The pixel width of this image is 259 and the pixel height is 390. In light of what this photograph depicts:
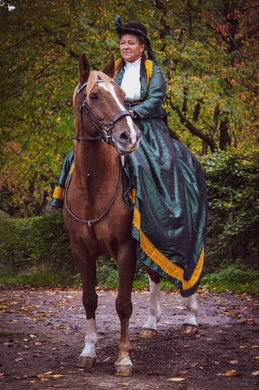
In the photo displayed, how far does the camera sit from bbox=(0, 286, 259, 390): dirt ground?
13.8 ft

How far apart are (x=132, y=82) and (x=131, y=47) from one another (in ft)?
1.18

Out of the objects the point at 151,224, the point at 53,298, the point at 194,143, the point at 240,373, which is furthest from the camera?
the point at 194,143

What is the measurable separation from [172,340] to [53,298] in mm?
5007

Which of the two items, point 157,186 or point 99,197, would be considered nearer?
point 99,197

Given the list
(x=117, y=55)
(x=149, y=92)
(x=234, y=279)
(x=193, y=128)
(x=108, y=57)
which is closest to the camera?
(x=149, y=92)

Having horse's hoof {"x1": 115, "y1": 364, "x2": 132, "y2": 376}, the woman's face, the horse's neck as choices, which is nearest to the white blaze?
the horse's neck

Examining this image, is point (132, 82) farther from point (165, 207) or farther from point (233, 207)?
point (233, 207)

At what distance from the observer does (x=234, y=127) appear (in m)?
16.2

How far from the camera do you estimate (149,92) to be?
532 cm

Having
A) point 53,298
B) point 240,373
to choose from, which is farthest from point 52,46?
point 240,373

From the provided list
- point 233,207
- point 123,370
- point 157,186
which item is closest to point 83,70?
point 157,186

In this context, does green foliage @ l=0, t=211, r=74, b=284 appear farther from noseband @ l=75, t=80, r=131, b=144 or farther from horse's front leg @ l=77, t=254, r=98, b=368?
noseband @ l=75, t=80, r=131, b=144

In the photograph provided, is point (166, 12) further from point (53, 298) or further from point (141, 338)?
point (141, 338)

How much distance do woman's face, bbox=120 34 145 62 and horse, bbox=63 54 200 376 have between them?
0.69m
